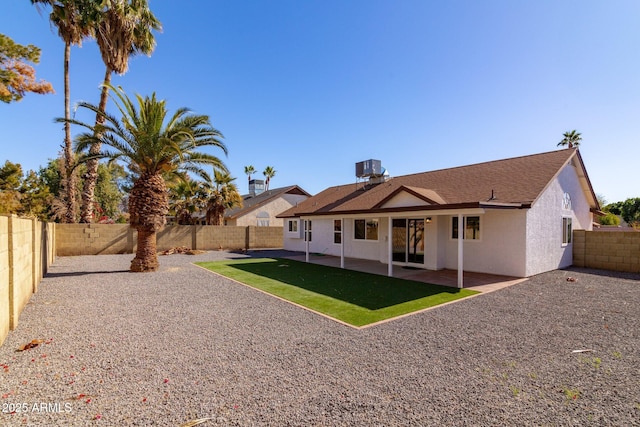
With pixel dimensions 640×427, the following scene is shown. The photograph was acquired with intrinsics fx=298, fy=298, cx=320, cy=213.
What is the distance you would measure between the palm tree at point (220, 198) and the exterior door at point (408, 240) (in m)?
16.6

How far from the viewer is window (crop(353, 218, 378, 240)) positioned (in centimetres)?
1633

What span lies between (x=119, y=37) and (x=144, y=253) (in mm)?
13497

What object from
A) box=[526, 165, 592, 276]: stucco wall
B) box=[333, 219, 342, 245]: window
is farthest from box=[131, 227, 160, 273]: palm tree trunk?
box=[526, 165, 592, 276]: stucco wall

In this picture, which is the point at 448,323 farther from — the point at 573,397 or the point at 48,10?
the point at 48,10

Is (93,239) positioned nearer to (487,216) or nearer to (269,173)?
(487,216)

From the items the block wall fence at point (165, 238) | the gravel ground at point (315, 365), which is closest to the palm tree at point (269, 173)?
the block wall fence at point (165, 238)

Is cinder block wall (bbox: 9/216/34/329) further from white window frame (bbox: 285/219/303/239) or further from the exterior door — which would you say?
white window frame (bbox: 285/219/303/239)

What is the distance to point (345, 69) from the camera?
51.5ft

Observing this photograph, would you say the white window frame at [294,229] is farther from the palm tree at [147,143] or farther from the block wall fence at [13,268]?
the block wall fence at [13,268]

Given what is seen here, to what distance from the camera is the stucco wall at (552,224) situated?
1141cm

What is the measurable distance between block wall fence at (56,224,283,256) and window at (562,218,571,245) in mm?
19040

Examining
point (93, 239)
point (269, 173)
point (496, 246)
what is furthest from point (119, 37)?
point (269, 173)

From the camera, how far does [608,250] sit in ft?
43.5

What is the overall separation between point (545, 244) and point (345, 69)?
40.6 feet
